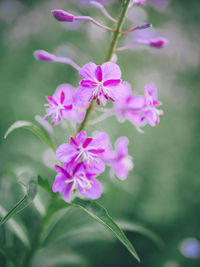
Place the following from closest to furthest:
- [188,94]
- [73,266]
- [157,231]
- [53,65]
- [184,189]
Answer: [73,266]
[157,231]
[184,189]
[188,94]
[53,65]

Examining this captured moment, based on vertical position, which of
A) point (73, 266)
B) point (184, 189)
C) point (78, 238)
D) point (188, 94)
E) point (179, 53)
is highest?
point (179, 53)

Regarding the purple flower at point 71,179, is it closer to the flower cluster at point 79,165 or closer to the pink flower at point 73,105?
the flower cluster at point 79,165

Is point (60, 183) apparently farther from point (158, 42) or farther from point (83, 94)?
point (158, 42)

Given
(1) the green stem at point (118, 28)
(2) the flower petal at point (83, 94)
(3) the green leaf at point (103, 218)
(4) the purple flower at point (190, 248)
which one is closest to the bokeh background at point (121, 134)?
(4) the purple flower at point (190, 248)

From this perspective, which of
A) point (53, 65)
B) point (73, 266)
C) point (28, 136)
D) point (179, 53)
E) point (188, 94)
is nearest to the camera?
point (73, 266)

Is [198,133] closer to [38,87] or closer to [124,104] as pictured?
[124,104]

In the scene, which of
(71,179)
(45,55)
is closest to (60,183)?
(71,179)

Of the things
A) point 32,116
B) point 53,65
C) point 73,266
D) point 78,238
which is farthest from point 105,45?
point 73,266
